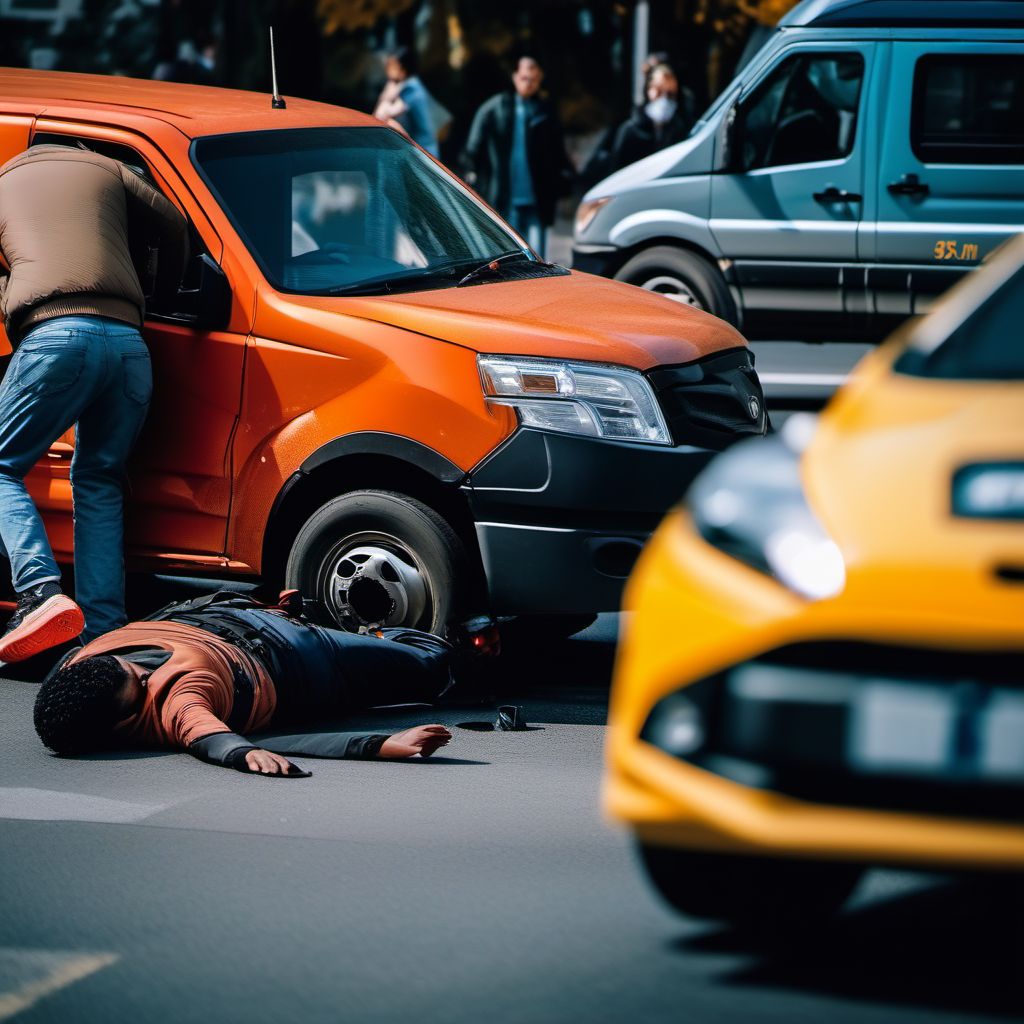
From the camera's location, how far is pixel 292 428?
6855 mm

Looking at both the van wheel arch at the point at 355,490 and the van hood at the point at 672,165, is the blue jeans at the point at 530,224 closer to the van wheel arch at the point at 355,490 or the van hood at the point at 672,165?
the van hood at the point at 672,165

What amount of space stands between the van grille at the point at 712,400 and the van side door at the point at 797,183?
209 inches

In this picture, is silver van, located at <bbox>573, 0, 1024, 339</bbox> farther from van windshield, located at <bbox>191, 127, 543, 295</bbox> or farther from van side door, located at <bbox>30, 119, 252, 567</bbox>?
van side door, located at <bbox>30, 119, 252, 567</bbox>

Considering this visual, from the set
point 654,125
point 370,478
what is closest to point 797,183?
point 654,125

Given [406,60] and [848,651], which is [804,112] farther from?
[848,651]

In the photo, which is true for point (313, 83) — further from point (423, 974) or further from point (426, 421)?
point (423, 974)

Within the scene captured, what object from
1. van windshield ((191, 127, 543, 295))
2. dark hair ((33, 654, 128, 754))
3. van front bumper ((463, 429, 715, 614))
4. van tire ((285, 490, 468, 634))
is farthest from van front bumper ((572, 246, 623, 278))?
dark hair ((33, 654, 128, 754))

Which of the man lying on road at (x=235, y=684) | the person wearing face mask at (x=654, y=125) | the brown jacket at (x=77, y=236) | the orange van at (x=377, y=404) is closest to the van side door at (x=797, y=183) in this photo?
the person wearing face mask at (x=654, y=125)

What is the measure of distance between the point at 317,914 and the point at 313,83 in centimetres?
2213

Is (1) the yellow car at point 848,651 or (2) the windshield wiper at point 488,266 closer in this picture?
(1) the yellow car at point 848,651

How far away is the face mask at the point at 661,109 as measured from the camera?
50.9 ft

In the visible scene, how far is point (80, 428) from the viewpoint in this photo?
7.07 meters

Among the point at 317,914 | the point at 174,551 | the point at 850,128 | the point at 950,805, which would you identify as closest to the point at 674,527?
the point at 950,805

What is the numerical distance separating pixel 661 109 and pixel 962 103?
3.61m
